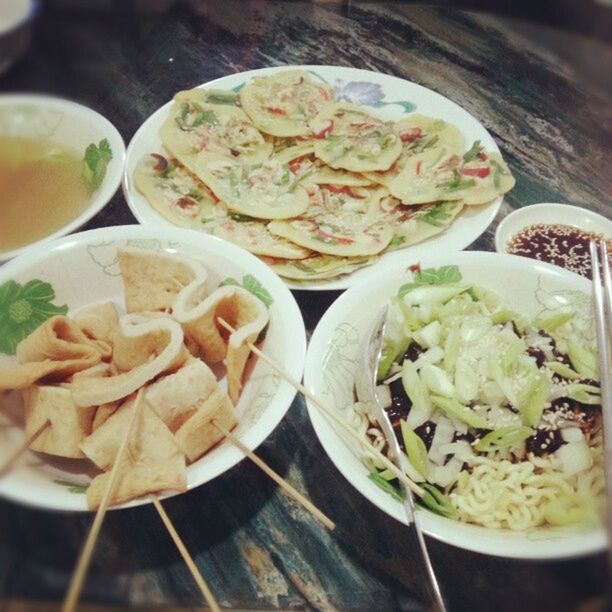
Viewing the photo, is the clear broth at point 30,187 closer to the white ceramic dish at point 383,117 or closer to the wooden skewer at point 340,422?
the wooden skewer at point 340,422

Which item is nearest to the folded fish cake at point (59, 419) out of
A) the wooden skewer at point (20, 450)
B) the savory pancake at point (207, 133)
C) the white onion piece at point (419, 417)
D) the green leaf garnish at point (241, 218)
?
the wooden skewer at point (20, 450)

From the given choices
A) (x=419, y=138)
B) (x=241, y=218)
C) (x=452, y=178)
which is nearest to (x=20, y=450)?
(x=241, y=218)

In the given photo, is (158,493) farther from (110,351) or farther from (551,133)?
(551,133)

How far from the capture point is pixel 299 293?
1904mm

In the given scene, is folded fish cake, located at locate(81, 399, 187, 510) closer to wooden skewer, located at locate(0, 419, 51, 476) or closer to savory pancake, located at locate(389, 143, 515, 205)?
wooden skewer, located at locate(0, 419, 51, 476)

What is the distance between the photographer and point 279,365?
1449mm

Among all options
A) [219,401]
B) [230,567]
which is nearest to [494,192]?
[219,401]

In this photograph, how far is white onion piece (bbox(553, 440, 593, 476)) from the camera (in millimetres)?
1208

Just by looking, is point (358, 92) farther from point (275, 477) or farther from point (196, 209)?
point (275, 477)

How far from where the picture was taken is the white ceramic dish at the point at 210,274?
1.27 metres

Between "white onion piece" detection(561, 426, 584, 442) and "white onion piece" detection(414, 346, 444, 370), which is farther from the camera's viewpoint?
"white onion piece" detection(414, 346, 444, 370)

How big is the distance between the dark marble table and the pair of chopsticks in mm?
154

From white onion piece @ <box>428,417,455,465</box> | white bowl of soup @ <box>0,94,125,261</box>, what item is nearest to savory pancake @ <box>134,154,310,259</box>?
white bowl of soup @ <box>0,94,125,261</box>

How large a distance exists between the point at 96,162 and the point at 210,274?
1.54 feet
